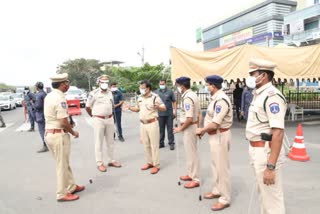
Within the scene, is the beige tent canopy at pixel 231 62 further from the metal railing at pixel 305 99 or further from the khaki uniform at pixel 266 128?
the metal railing at pixel 305 99

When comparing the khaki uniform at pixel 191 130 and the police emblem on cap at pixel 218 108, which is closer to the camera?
the police emblem on cap at pixel 218 108

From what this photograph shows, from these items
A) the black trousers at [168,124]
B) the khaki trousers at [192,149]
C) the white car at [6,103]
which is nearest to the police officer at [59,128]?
the khaki trousers at [192,149]

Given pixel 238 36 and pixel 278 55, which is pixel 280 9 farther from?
pixel 278 55

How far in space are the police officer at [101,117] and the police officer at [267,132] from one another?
349cm

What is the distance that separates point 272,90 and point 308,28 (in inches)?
1576

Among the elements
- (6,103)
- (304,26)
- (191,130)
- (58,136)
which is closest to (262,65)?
(191,130)

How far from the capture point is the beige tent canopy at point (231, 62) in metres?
8.69

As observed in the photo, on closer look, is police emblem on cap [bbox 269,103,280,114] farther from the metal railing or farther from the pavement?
the metal railing

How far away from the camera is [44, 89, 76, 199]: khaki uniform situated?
13.1 feet

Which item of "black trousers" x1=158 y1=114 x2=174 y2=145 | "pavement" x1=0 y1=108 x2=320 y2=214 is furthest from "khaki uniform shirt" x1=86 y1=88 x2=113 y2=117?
"black trousers" x1=158 y1=114 x2=174 y2=145

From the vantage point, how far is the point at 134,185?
15.7 ft

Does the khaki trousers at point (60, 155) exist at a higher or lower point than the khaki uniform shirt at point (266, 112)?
lower

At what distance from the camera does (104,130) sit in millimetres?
5820

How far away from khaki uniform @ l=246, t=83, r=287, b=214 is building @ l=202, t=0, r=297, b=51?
36959 mm
